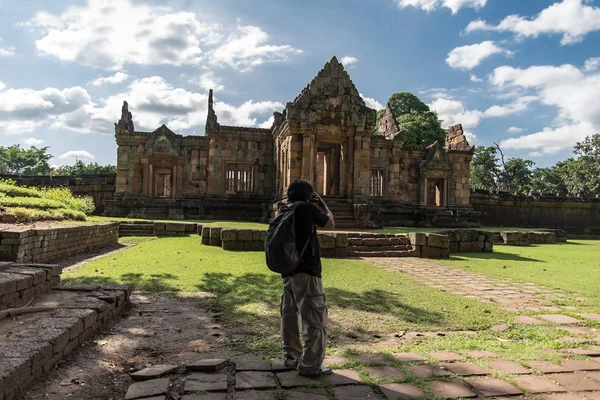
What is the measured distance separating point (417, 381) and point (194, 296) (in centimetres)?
384

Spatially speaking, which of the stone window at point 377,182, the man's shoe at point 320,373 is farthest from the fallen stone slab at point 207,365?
the stone window at point 377,182

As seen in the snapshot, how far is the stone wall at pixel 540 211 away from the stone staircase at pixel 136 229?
19.3 metres

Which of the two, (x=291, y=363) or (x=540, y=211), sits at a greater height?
(x=540, y=211)

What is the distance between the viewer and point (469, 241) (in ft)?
42.5

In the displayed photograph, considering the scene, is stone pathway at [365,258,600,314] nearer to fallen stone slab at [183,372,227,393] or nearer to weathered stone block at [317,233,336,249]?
weathered stone block at [317,233,336,249]

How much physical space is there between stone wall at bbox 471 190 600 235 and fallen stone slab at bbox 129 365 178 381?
2551 cm

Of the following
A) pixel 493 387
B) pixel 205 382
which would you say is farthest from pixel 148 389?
pixel 493 387

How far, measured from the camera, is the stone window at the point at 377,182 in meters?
22.7

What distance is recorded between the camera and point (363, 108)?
56.3 feet

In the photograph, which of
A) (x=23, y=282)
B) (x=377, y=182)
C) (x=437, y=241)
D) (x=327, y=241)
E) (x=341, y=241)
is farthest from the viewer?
(x=377, y=182)

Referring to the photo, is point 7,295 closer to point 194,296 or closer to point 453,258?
point 194,296

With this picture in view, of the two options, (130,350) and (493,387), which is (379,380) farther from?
(130,350)

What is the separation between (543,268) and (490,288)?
3599 mm

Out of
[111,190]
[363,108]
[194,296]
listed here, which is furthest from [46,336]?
[111,190]
